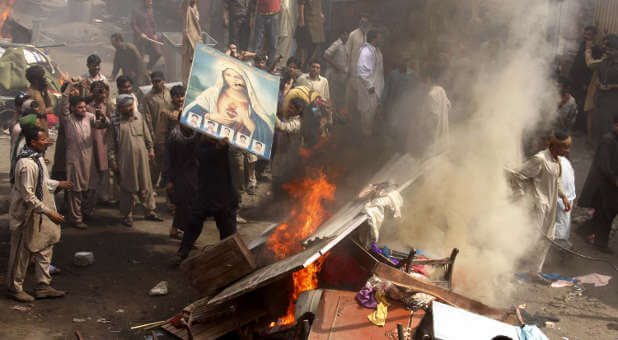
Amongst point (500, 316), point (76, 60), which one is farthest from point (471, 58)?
point (76, 60)

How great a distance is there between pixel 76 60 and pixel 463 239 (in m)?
15.8

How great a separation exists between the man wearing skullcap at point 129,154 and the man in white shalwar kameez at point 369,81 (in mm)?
5079

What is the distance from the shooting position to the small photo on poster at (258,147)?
6090 mm

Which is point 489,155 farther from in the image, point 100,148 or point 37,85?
point 37,85

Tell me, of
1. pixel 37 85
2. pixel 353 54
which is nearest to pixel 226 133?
pixel 37 85

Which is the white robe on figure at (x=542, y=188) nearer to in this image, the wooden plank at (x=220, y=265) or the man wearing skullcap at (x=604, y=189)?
the man wearing skullcap at (x=604, y=189)

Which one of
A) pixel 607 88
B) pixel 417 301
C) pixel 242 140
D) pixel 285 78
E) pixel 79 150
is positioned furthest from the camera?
pixel 285 78

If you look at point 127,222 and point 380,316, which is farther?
point 127,222

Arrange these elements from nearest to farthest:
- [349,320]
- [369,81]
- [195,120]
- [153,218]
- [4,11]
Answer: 1. [349,320]
2. [195,120]
3. [153,218]
4. [369,81]
5. [4,11]

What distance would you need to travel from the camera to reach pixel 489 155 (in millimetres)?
9789

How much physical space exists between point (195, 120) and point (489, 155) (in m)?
5.80

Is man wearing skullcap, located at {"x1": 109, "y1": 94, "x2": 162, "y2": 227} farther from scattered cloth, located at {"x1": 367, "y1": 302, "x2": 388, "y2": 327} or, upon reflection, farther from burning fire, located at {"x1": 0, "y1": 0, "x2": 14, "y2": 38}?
burning fire, located at {"x1": 0, "y1": 0, "x2": 14, "y2": 38}

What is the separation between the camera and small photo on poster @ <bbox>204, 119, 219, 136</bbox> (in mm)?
5816

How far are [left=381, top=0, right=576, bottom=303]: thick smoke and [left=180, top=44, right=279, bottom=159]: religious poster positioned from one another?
2955 millimetres
